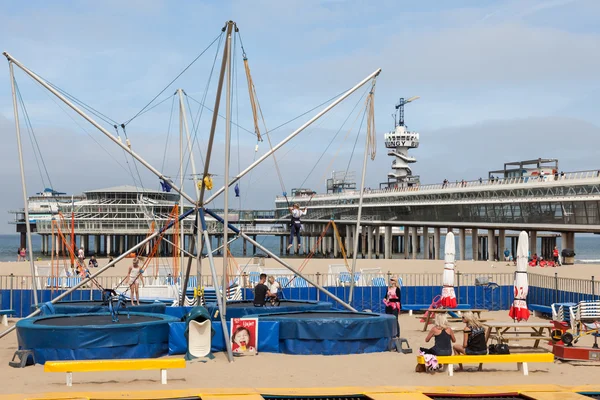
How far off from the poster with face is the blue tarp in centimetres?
29

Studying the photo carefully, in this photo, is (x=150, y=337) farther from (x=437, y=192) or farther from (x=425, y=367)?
(x=437, y=192)

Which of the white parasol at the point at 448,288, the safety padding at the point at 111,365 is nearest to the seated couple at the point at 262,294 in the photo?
the white parasol at the point at 448,288

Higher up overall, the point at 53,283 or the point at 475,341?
the point at 53,283

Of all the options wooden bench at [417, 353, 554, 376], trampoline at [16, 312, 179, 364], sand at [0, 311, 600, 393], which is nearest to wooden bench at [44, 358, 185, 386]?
sand at [0, 311, 600, 393]

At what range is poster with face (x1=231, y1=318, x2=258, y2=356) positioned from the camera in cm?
1573

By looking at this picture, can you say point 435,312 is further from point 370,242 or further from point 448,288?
point 370,242

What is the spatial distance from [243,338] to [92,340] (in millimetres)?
2869

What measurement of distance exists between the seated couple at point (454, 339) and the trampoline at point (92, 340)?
5233mm

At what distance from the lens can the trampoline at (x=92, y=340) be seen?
1470 centimetres

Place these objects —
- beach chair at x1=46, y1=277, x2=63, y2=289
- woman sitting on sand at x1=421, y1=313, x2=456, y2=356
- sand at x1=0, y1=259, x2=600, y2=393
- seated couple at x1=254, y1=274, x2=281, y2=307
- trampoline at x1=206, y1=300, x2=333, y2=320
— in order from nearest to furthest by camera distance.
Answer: sand at x1=0, y1=259, x2=600, y2=393, woman sitting on sand at x1=421, y1=313, x2=456, y2=356, trampoline at x1=206, y1=300, x2=333, y2=320, seated couple at x1=254, y1=274, x2=281, y2=307, beach chair at x1=46, y1=277, x2=63, y2=289

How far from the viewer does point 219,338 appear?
16031mm

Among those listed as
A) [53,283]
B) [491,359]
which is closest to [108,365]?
[491,359]

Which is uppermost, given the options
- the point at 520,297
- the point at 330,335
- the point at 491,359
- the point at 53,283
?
the point at 53,283

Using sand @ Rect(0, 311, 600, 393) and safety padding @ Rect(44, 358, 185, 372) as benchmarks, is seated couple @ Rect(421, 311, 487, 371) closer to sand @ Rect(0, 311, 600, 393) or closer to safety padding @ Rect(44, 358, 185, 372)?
sand @ Rect(0, 311, 600, 393)
